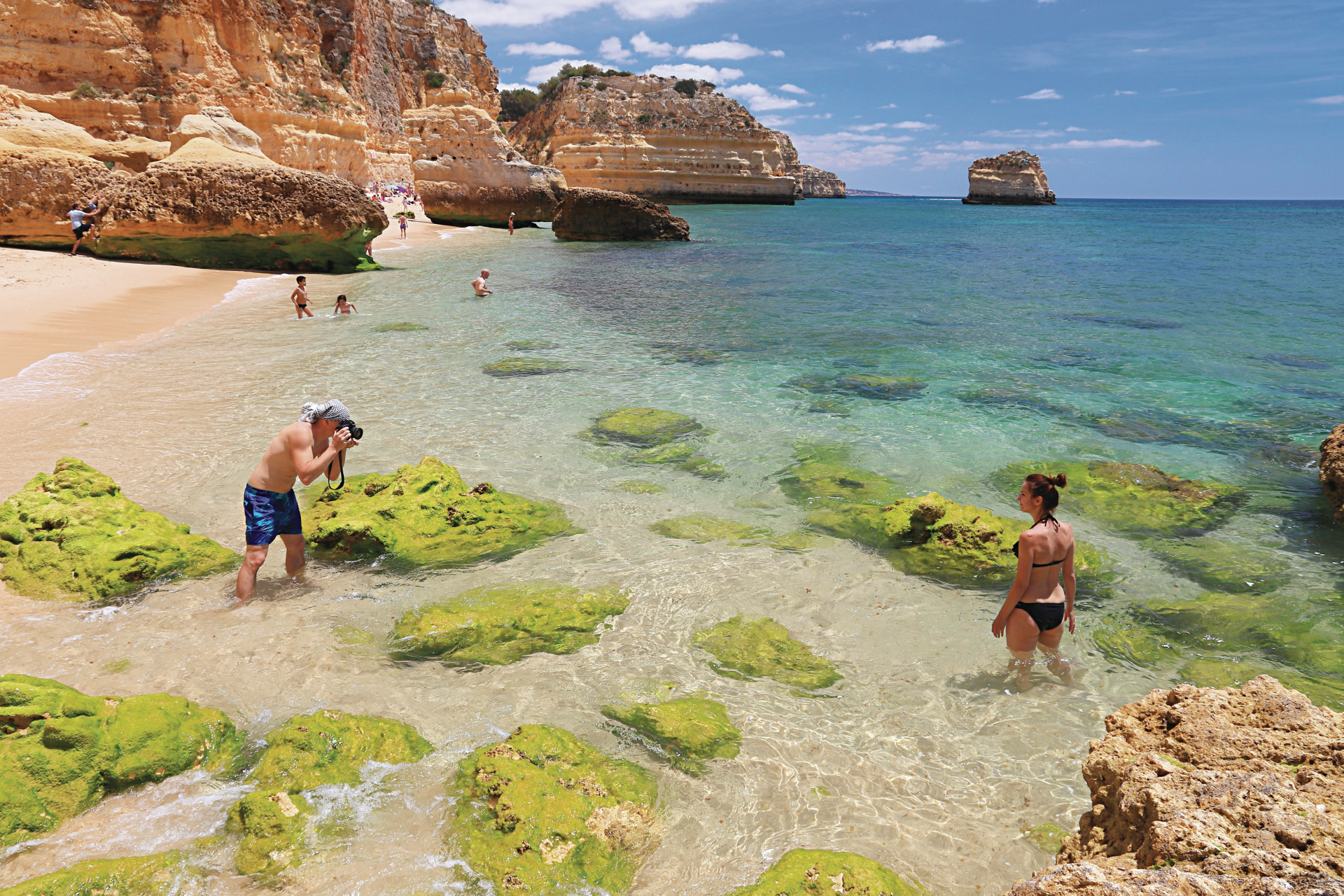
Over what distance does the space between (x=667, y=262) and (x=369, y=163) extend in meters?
25.2

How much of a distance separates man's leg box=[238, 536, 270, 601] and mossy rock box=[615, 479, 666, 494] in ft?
10.6

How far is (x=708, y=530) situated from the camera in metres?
6.32

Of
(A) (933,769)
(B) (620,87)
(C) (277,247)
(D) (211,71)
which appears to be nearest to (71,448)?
(A) (933,769)

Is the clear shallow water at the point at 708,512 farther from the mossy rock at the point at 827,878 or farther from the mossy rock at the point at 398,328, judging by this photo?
the mossy rock at the point at 398,328

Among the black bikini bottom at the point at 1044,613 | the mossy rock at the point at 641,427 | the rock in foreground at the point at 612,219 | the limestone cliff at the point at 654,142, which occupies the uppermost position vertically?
the limestone cliff at the point at 654,142

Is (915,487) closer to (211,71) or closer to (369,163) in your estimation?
(211,71)

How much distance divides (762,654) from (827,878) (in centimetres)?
185

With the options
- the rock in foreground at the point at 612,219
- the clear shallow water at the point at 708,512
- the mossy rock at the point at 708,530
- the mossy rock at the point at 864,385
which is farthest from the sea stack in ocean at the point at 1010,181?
the mossy rock at the point at 708,530

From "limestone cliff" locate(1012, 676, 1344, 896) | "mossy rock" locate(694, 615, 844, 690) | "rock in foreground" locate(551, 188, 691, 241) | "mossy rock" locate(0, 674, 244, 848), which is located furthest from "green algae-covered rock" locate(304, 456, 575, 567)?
"rock in foreground" locate(551, 188, 691, 241)

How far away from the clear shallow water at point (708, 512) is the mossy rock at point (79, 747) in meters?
0.15

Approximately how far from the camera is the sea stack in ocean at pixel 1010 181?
111 m

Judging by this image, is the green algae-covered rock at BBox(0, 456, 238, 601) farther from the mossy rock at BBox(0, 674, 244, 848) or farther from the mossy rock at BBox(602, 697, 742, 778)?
the mossy rock at BBox(602, 697, 742, 778)

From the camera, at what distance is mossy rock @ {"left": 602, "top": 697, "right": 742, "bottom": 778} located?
3.67m

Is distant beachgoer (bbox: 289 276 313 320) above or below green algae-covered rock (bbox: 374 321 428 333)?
above
